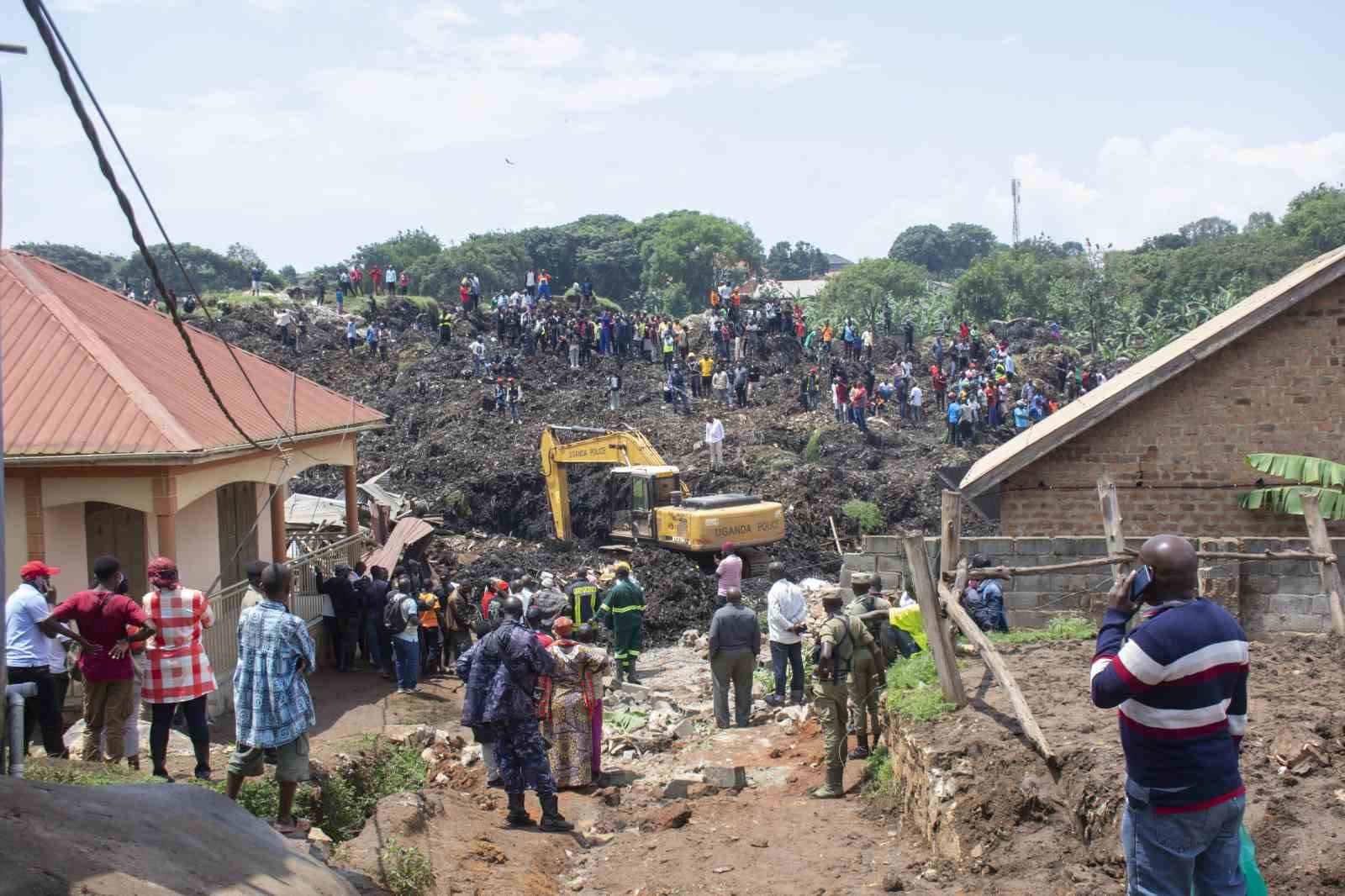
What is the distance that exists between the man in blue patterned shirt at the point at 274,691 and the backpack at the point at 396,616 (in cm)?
688

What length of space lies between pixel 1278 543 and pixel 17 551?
13.3 meters

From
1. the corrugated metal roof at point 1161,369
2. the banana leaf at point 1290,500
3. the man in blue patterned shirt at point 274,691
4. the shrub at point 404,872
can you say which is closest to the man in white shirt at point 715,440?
the corrugated metal roof at point 1161,369

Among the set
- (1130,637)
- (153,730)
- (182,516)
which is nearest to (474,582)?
(182,516)

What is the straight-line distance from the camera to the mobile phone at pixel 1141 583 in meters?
4.64

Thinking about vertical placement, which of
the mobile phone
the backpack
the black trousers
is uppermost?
the mobile phone

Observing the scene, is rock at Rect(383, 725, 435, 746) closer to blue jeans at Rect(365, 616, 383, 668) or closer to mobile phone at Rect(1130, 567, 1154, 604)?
blue jeans at Rect(365, 616, 383, 668)

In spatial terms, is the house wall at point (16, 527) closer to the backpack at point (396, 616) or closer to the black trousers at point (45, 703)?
the backpack at point (396, 616)

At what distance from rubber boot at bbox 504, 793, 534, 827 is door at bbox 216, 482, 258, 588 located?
8082 millimetres

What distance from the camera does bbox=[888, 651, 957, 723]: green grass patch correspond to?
9.17 meters

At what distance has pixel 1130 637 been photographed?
455cm

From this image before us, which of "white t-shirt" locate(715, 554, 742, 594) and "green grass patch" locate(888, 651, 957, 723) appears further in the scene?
"white t-shirt" locate(715, 554, 742, 594)

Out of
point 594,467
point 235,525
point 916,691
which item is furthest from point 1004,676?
point 594,467

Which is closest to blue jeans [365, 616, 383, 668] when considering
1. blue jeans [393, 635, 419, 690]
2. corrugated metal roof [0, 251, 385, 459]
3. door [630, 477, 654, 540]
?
blue jeans [393, 635, 419, 690]

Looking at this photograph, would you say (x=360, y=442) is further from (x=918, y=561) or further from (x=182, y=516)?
(x=918, y=561)
